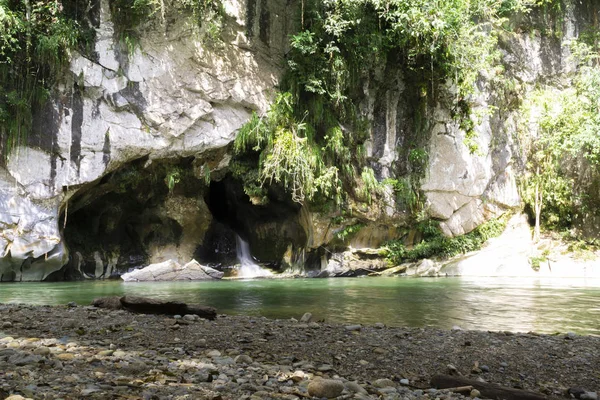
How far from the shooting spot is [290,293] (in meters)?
10.2

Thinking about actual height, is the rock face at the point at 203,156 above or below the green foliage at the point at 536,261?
above

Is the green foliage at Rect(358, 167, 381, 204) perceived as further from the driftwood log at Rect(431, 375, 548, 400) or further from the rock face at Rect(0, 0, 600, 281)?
the driftwood log at Rect(431, 375, 548, 400)

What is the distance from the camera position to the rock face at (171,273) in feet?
50.2

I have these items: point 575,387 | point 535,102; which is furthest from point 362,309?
point 535,102

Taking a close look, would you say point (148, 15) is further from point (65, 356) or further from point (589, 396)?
point (589, 396)

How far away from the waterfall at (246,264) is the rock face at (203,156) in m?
0.25

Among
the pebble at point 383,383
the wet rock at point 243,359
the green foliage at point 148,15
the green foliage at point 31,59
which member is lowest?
the pebble at point 383,383

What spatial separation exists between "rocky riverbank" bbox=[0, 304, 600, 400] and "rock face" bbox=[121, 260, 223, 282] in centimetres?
969

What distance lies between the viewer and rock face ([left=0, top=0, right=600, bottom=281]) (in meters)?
13.9

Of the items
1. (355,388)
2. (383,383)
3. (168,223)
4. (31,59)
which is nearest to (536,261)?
(168,223)

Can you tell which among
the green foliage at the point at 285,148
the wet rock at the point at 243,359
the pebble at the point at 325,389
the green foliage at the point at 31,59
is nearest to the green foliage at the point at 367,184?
the green foliage at the point at 285,148

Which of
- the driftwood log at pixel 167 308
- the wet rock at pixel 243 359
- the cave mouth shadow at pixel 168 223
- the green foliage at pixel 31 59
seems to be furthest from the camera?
the cave mouth shadow at pixel 168 223

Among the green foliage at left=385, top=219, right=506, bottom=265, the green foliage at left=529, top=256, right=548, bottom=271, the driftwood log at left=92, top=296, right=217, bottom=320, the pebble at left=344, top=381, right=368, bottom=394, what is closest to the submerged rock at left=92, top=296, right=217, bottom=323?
the driftwood log at left=92, top=296, right=217, bottom=320

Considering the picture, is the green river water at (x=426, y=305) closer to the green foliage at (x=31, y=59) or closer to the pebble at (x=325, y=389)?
the pebble at (x=325, y=389)
